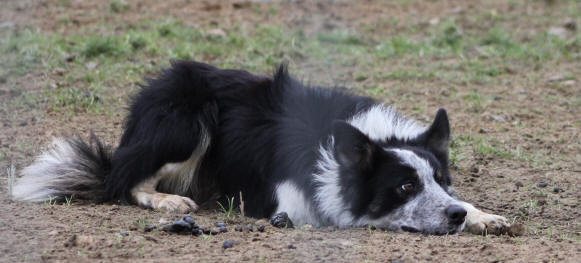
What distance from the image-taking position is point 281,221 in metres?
4.88

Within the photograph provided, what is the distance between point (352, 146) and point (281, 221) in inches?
27.1

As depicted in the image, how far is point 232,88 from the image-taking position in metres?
5.66

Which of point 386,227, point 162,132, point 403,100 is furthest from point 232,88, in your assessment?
point 403,100

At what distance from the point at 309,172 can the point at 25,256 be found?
6.91 feet

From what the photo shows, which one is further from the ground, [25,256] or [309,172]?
[309,172]

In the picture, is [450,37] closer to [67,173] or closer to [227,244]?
[67,173]

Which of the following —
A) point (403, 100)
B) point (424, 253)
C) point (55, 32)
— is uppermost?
point (55, 32)

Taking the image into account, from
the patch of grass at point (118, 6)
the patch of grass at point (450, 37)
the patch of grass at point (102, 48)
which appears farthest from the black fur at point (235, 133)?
the patch of grass at point (118, 6)

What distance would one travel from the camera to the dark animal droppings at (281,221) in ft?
16.0

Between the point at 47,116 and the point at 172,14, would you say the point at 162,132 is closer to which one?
the point at 47,116

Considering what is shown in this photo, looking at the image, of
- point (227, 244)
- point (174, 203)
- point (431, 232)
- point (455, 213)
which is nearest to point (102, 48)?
point (174, 203)

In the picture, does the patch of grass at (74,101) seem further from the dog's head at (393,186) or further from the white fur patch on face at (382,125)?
the dog's head at (393,186)

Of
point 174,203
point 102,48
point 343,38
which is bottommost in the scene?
point 174,203

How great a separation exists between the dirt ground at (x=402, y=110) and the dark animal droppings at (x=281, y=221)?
0.63ft
